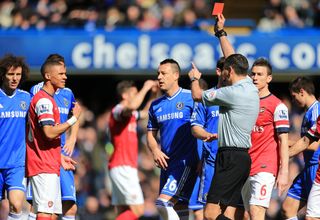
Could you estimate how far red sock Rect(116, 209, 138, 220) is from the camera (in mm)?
16703

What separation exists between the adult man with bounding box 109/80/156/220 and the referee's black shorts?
16.3 feet

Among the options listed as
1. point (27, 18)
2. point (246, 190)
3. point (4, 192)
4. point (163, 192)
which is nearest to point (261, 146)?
point (246, 190)

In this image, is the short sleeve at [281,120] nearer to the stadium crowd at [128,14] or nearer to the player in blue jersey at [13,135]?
the player in blue jersey at [13,135]

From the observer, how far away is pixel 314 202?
1273cm

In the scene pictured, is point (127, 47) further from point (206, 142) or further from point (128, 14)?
point (206, 142)

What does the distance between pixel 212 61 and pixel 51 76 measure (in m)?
9.20

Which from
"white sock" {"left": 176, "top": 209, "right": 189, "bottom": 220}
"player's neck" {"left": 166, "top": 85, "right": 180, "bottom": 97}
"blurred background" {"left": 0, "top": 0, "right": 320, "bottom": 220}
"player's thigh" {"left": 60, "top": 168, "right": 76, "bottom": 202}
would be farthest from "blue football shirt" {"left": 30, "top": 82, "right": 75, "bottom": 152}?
"blurred background" {"left": 0, "top": 0, "right": 320, "bottom": 220}

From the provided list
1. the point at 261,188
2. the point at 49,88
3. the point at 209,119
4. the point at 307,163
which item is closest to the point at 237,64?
the point at 209,119

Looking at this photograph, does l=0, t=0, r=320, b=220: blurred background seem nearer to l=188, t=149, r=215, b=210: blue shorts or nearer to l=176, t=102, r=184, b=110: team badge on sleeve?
l=176, t=102, r=184, b=110: team badge on sleeve

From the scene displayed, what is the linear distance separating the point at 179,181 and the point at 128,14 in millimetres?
9633

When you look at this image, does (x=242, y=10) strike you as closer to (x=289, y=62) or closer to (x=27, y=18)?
(x=289, y=62)

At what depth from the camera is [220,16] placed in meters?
12.9

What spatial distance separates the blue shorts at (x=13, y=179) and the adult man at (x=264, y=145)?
3.07m

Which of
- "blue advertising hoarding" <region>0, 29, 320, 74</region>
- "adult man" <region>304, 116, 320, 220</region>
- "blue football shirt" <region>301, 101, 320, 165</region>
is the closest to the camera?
"adult man" <region>304, 116, 320, 220</region>
